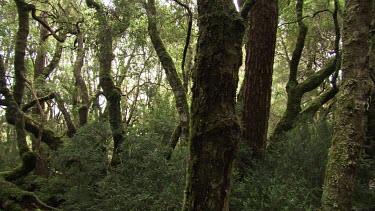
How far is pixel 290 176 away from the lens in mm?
5539

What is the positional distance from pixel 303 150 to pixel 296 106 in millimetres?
2375

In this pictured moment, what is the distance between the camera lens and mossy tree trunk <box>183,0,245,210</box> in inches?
117

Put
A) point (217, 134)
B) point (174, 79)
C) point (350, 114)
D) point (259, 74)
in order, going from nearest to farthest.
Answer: point (217, 134), point (350, 114), point (259, 74), point (174, 79)

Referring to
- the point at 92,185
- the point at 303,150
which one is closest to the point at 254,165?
the point at 303,150

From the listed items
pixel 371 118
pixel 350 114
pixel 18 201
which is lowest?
pixel 18 201

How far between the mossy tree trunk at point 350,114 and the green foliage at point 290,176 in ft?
2.43

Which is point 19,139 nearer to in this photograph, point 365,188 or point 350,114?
point 350,114

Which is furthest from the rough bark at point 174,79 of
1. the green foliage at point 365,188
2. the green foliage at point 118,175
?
the green foliage at point 365,188

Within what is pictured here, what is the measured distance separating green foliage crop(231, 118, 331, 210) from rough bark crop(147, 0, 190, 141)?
2.30 metres

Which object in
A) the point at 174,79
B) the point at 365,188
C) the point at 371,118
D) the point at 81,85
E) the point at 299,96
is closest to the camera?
the point at 365,188

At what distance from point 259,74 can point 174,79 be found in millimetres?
2667

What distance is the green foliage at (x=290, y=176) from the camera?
473 centimetres

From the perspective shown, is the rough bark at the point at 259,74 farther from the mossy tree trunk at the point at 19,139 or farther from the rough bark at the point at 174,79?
the mossy tree trunk at the point at 19,139

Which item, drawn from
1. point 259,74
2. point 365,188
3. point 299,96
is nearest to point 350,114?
point 365,188
